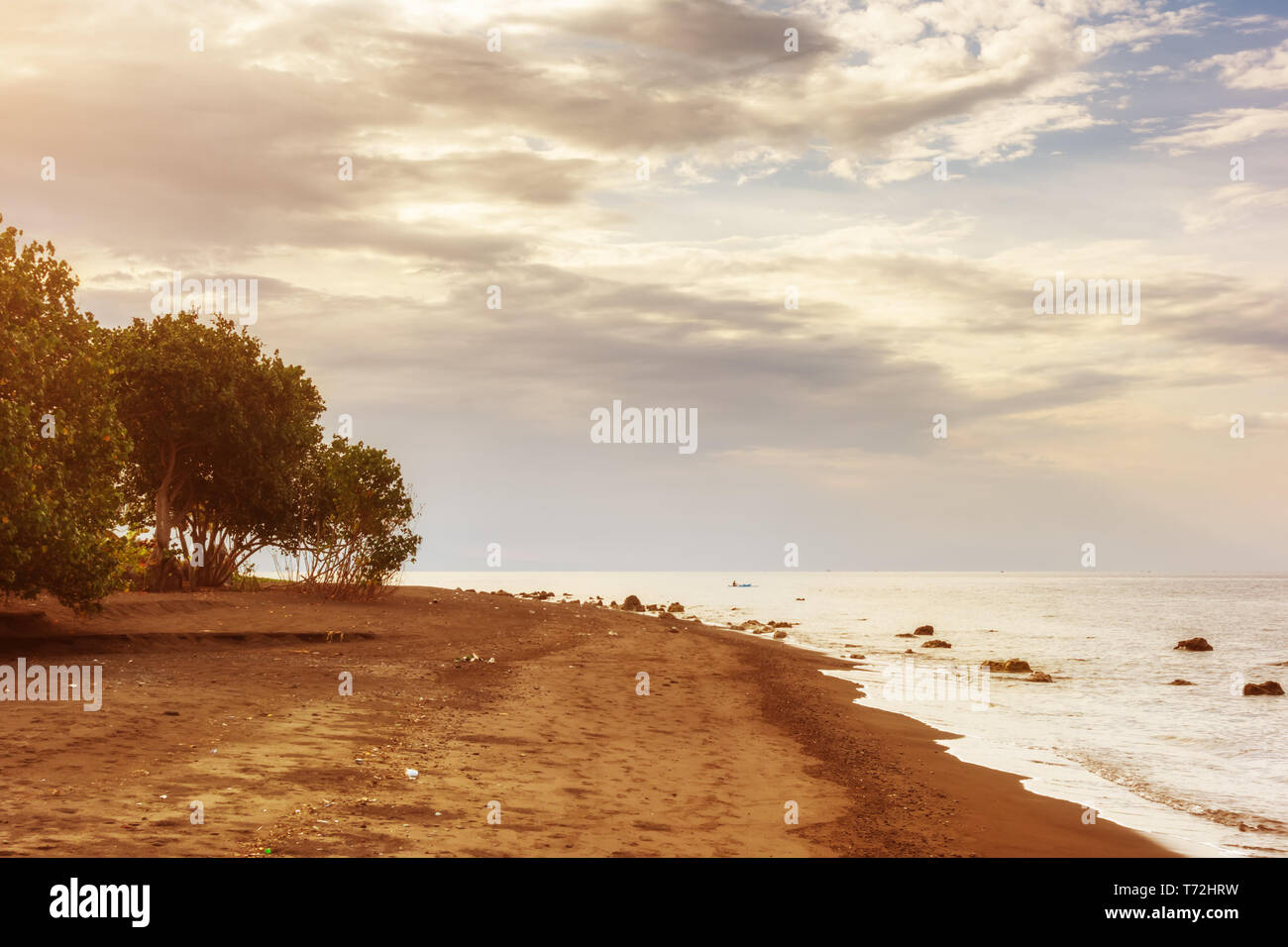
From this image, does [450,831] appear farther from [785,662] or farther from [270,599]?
[270,599]

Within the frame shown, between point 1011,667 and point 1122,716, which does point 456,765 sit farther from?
point 1011,667

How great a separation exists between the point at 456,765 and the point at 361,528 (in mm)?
29525

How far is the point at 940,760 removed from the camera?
18562 mm

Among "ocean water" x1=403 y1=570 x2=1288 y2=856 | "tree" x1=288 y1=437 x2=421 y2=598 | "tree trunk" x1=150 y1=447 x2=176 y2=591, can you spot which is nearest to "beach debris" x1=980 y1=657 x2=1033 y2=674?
"ocean water" x1=403 y1=570 x2=1288 y2=856

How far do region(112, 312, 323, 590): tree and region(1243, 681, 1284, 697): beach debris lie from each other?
42.3 meters

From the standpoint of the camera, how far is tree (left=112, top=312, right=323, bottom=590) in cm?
3850

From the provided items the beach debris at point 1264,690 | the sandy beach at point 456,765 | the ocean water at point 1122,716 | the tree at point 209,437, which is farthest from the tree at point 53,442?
the beach debris at point 1264,690

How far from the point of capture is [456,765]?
14109mm

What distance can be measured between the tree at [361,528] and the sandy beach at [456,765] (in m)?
12.9

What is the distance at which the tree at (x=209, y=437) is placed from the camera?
3850cm

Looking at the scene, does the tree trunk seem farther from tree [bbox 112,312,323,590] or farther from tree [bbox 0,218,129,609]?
tree [bbox 0,218,129,609]
